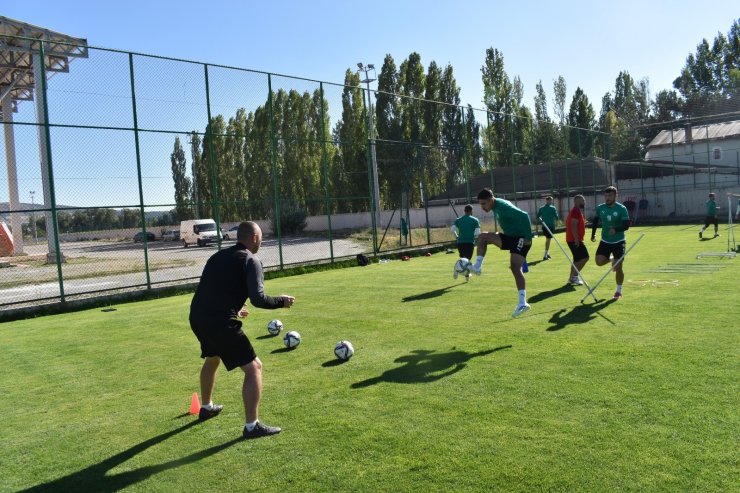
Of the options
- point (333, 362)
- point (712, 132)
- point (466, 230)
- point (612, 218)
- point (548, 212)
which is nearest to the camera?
point (333, 362)

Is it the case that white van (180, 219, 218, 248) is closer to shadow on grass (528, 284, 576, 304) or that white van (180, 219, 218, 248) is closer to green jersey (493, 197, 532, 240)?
shadow on grass (528, 284, 576, 304)

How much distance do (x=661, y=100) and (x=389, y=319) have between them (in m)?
79.7

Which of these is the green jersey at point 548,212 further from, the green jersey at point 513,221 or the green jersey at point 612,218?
the green jersey at point 513,221

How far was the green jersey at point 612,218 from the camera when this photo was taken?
34.2ft

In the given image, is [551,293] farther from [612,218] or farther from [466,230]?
[466,230]

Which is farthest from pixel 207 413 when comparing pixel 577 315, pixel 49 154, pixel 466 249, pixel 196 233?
pixel 196 233

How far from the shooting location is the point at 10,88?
24266 millimetres

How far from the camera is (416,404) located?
212 inches

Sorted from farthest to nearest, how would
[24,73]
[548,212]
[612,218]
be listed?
[24,73] < [548,212] < [612,218]

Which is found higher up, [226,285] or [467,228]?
[467,228]

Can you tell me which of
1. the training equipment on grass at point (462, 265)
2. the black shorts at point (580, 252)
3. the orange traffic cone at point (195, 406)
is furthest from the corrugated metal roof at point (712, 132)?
the orange traffic cone at point (195, 406)

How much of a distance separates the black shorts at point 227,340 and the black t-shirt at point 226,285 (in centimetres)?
6

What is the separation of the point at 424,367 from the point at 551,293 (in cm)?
567

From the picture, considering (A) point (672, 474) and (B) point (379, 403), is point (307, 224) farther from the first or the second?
(A) point (672, 474)
